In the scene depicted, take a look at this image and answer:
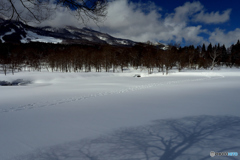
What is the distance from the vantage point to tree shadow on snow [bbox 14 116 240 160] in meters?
3.29

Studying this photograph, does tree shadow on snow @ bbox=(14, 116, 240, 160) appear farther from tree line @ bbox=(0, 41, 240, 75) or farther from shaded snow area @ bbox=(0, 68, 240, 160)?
tree line @ bbox=(0, 41, 240, 75)

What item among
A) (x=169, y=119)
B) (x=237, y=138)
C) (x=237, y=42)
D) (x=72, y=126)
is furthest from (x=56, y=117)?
(x=237, y=42)

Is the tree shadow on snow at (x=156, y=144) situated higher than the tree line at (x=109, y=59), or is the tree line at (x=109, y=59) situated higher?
the tree line at (x=109, y=59)

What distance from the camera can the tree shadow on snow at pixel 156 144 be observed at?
10.8 feet

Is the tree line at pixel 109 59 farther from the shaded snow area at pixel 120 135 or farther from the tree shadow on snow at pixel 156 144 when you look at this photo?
the tree shadow on snow at pixel 156 144

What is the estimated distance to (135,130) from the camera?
4629 millimetres

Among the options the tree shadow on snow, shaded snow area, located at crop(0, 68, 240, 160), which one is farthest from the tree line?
the tree shadow on snow

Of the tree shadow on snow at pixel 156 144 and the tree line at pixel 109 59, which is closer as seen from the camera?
the tree shadow on snow at pixel 156 144

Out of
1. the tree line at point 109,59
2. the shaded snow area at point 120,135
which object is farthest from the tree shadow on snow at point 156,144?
the tree line at point 109,59

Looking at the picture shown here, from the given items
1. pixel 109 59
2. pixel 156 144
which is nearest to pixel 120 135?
pixel 156 144

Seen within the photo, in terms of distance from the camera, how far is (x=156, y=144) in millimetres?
3715

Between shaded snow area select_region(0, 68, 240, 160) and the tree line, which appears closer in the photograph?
shaded snow area select_region(0, 68, 240, 160)

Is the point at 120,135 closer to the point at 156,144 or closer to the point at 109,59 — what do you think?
the point at 156,144

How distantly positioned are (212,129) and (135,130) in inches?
101
